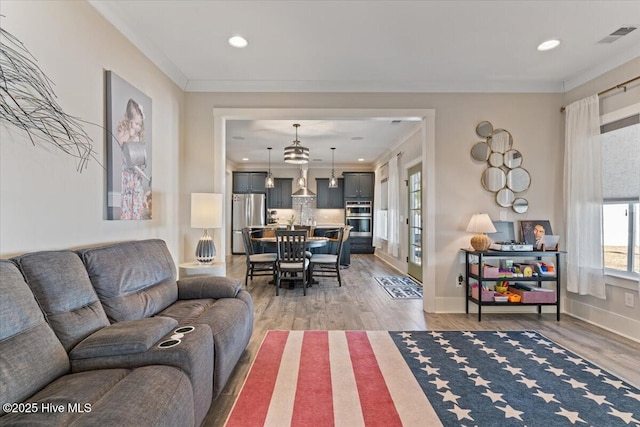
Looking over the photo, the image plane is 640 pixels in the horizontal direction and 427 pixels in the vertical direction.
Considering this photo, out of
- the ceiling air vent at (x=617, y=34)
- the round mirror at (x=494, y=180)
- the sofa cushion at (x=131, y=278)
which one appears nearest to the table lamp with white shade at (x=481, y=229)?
the round mirror at (x=494, y=180)

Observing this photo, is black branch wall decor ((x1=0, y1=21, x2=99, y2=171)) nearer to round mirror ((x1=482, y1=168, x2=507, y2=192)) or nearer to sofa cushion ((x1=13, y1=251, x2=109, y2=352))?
sofa cushion ((x1=13, y1=251, x2=109, y2=352))

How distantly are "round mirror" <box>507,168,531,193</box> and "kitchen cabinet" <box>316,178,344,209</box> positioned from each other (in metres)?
5.54

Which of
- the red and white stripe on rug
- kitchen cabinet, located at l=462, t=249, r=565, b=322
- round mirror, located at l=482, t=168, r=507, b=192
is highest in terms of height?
round mirror, located at l=482, t=168, r=507, b=192

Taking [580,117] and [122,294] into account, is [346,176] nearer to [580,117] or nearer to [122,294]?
[580,117]

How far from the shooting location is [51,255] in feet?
5.37

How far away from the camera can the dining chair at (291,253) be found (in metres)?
4.64

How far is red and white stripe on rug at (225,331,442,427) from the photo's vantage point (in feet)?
6.03

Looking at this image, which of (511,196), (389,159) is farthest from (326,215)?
(511,196)

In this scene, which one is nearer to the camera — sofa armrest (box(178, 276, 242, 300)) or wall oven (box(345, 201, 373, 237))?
sofa armrest (box(178, 276, 242, 300))

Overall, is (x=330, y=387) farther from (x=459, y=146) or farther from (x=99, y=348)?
(x=459, y=146)

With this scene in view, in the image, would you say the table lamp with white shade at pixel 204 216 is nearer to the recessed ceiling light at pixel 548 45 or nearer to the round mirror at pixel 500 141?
the round mirror at pixel 500 141

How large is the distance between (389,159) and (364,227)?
236 centimetres

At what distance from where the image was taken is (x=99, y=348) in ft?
4.87

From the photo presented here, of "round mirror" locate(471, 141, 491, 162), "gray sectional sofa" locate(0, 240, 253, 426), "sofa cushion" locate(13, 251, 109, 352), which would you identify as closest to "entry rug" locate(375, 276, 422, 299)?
"round mirror" locate(471, 141, 491, 162)
